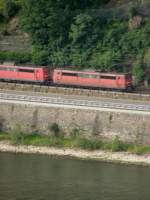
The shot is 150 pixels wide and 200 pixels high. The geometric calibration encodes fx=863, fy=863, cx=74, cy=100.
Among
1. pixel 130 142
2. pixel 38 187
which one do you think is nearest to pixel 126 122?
pixel 130 142

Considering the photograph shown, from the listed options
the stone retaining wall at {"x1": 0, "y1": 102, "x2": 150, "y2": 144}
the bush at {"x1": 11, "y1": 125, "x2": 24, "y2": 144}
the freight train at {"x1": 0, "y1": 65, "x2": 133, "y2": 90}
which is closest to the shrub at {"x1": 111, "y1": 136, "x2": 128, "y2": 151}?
the stone retaining wall at {"x1": 0, "y1": 102, "x2": 150, "y2": 144}

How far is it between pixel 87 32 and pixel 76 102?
11750 millimetres

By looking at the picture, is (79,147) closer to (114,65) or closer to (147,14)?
(114,65)

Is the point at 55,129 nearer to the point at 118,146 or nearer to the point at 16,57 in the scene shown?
the point at 118,146

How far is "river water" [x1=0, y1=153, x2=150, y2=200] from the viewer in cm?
4328

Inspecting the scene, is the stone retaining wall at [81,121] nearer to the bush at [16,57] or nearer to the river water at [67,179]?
the river water at [67,179]

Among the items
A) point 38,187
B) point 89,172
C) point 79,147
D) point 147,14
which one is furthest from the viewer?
point 147,14

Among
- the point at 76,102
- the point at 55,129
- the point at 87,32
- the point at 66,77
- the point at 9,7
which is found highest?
the point at 9,7

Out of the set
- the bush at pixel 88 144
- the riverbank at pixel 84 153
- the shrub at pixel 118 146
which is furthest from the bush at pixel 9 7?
the shrub at pixel 118 146

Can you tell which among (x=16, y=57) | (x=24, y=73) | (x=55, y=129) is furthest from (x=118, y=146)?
(x=16, y=57)

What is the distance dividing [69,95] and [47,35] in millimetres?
7756

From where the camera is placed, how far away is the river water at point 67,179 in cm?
4328

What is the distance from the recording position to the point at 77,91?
199ft

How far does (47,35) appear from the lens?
66.3 meters
